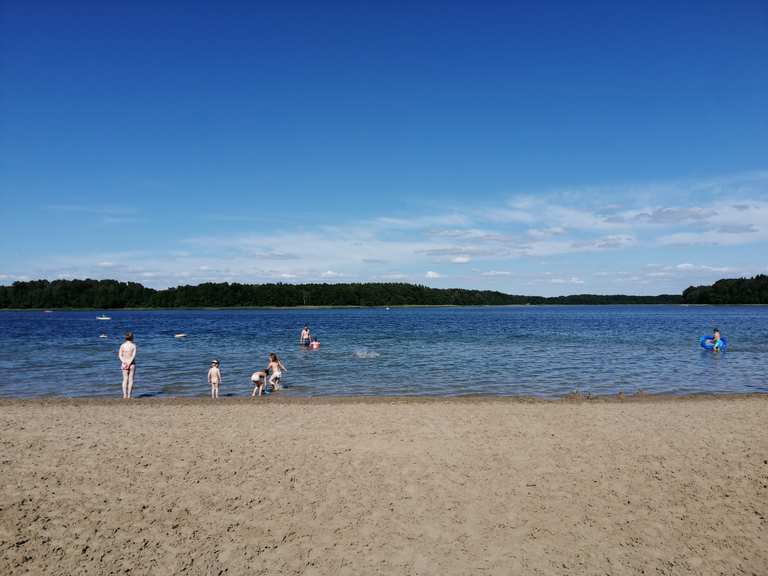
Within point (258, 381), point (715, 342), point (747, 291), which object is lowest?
point (258, 381)

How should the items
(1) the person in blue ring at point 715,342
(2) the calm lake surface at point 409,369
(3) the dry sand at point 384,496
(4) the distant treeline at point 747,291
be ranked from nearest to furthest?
(3) the dry sand at point 384,496 < (2) the calm lake surface at point 409,369 < (1) the person in blue ring at point 715,342 < (4) the distant treeline at point 747,291

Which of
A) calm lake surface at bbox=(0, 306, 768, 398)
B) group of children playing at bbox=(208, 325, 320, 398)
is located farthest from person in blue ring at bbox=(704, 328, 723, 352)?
group of children playing at bbox=(208, 325, 320, 398)

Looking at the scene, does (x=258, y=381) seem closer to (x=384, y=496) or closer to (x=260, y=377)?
(x=260, y=377)

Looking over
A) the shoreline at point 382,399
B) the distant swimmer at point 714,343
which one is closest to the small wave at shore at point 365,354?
the shoreline at point 382,399

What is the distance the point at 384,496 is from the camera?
8562mm

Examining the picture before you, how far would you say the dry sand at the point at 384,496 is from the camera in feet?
21.8

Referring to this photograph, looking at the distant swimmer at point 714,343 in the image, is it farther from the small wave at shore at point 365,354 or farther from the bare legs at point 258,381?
the bare legs at point 258,381

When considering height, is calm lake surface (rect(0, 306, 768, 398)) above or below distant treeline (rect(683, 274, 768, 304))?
below

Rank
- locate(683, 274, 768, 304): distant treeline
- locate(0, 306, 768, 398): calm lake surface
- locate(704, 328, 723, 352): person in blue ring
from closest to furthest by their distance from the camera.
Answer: locate(0, 306, 768, 398): calm lake surface
locate(704, 328, 723, 352): person in blue ring
locate(683, 274, 768, 304): distant treeline

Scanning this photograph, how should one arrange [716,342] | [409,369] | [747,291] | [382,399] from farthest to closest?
[747,291]
[716,342]
[409,369]
[382,399]

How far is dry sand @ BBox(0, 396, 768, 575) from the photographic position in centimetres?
665

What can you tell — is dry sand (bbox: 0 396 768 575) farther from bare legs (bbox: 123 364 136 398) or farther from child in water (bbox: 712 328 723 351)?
child in water (bbox: 712 328 723 351)

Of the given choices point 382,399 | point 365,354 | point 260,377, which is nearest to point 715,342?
point 365,354

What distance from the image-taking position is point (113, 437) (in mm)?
12203
